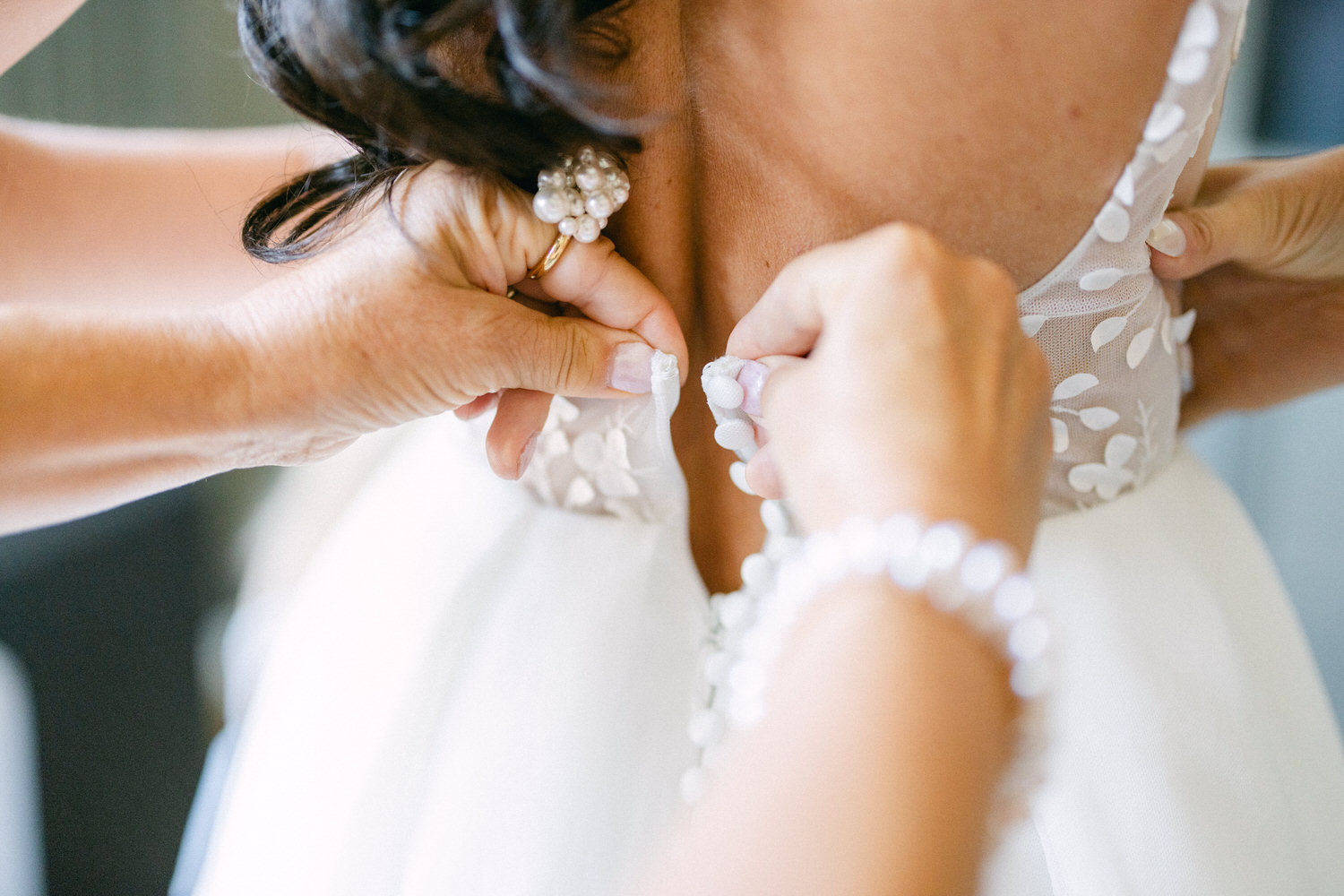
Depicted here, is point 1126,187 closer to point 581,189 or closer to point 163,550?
point 581,189

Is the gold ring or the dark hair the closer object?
the dark hair

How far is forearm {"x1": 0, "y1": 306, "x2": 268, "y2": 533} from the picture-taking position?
2.04 ft

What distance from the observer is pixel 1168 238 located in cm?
66

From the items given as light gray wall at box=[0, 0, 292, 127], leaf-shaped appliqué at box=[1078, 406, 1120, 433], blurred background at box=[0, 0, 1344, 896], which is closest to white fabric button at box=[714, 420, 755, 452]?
leaf-shaped appliqué at box=[1078, 406, 1120, 433]

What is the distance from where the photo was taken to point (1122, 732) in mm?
662

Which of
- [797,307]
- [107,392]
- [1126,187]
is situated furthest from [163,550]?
[1126,187]

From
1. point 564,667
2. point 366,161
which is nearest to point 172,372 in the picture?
point 366,161

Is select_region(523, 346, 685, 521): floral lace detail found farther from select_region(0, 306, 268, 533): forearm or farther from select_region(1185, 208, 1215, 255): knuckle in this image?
select_region(1185, 208, 1215, 255): knuckle

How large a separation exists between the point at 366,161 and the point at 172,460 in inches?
10.4

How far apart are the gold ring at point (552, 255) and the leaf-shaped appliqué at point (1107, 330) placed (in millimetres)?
365

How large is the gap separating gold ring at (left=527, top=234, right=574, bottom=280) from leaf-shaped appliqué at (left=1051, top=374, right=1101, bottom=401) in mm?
363

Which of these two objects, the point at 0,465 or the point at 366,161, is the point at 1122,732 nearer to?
the point at 366,161

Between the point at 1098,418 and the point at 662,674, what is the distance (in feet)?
1.27

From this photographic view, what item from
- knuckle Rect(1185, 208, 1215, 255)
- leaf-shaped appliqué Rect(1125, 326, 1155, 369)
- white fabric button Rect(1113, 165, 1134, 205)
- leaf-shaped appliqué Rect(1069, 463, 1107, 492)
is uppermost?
white fabric button Rect(1113, 165, 1134, 205)
